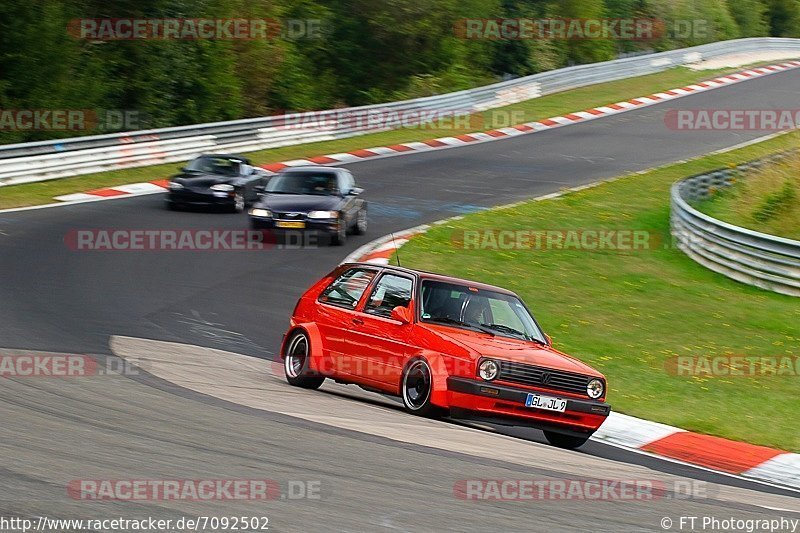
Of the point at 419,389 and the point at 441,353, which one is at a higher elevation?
the point at 441,353

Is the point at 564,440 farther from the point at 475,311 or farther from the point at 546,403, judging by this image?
the point at 475,311

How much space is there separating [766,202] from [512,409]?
1521 centimetres

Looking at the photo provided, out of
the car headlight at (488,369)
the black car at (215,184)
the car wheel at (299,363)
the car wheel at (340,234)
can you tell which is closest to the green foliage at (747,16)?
the black car at (215,184)

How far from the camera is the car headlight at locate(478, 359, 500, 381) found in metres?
10.1

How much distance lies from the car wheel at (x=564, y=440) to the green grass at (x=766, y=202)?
12.9m

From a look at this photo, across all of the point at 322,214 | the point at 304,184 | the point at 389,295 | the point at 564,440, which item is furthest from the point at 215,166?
the point at 564,440

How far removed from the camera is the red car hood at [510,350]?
10.3m

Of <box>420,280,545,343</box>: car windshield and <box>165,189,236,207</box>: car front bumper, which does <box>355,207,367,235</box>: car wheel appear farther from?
<box>420,280,545,343</box>: car windshield

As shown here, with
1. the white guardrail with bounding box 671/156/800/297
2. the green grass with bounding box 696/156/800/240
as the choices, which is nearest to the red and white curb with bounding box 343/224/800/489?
the white guardrail with bounding box 671/156/800/297

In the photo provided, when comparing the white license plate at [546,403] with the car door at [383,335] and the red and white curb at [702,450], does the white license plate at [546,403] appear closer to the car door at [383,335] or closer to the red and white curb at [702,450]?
the red and white curb at [702,450]

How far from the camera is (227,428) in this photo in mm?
8414

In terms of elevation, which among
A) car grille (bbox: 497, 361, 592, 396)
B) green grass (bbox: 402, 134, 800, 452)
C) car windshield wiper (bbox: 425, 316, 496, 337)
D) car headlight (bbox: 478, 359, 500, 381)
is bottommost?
green grass (bbox: 402, 134, 800, 452)

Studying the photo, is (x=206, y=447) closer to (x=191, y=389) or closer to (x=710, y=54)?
(x=191, y=389)

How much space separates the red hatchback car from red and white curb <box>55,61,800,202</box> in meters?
14.2
